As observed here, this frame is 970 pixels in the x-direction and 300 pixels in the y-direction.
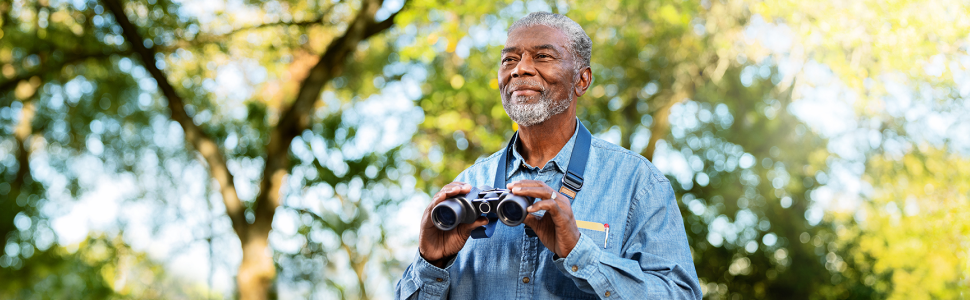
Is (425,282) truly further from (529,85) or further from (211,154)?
(211,154)

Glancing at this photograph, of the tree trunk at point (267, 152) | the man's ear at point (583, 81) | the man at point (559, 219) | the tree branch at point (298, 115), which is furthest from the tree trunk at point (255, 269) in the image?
the man's ear at point (583, 81)

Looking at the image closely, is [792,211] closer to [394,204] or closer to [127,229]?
[394,204]

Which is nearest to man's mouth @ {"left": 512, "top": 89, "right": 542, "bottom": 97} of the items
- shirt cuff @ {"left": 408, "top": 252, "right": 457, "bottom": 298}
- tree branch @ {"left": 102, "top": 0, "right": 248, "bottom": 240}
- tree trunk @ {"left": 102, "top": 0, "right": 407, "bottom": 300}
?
shirt cuff @ {"left": 408, "top": 252, "right": 457, "bottom": 298}

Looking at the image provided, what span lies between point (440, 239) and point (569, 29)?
2.35 ft

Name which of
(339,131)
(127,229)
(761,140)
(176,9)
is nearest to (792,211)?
(761,140)

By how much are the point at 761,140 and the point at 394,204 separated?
803 centimetres

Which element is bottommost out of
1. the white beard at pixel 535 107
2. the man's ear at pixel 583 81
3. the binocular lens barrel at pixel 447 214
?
the binocular lens barrel at pixel 447 214

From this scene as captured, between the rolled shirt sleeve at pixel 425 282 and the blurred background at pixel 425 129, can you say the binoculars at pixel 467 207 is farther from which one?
the blurred background at pixel 425 129

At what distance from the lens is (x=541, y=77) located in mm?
2033

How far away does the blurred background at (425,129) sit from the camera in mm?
8969

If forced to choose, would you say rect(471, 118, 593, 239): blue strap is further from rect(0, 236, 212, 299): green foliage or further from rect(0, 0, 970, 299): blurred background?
rect(0, 236, 212, 299): green foliage

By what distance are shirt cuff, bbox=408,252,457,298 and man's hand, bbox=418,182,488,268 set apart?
21 mm

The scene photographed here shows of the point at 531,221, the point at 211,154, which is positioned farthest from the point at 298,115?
the point at 531,221

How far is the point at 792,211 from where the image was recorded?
15.4m
